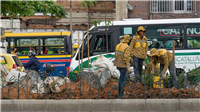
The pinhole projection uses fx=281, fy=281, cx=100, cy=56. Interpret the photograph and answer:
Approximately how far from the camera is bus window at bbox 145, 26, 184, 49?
13.2 meters

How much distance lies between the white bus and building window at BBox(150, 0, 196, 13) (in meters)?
8.33

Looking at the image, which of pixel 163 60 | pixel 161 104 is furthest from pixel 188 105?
pixel 163 60

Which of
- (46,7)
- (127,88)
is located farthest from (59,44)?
(127,88)

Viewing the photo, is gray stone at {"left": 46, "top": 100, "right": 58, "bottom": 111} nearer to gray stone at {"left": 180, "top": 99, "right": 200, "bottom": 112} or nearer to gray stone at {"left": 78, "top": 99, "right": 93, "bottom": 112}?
gray stone at {"left": 78, "top": 99, "right": 93, "bottom": 112}

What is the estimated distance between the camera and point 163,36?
1332 centimetres

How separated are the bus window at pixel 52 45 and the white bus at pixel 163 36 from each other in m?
4.29

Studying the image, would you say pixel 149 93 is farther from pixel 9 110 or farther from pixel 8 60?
pixel 8 60

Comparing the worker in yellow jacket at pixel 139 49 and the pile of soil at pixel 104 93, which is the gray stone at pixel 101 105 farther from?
the worker in yellow jacket at pixel 139 49

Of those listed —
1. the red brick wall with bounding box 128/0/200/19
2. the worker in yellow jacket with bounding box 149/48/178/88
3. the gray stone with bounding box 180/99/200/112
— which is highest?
the red brick wall with bounding box 128/0/200/19

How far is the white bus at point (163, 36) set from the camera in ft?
Answer: 42.8

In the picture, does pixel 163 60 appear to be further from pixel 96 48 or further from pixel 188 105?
pixel 96 48

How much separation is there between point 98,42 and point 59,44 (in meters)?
4.75

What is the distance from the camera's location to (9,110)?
6.96m

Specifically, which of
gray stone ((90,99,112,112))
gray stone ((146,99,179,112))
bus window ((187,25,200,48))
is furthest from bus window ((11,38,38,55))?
gray stone ((146,99,179,112))
